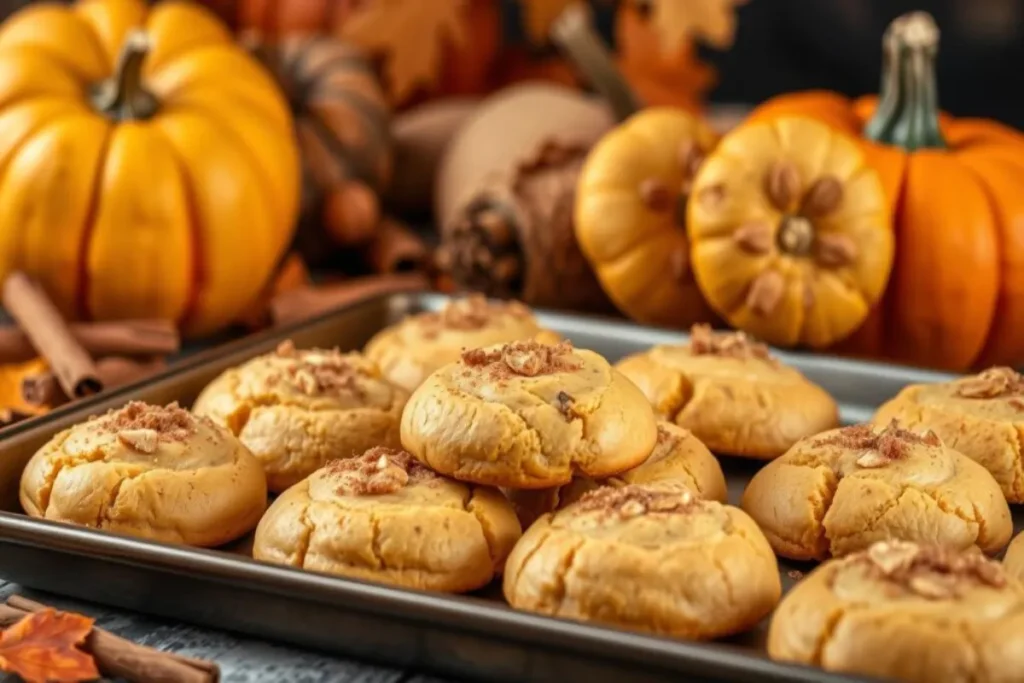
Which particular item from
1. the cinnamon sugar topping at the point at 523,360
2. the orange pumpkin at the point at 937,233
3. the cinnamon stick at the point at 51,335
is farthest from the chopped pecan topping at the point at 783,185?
the cinnamon stick at the point at 51,335

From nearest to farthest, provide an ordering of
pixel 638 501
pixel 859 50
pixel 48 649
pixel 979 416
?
pixel 48 649 → pixel 638 501 → pixel 979 416 → pixel 859 50

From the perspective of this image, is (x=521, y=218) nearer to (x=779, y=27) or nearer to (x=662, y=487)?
(x=662, y=487)

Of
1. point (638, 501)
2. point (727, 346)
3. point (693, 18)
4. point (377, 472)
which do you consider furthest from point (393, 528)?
point (693, 18)

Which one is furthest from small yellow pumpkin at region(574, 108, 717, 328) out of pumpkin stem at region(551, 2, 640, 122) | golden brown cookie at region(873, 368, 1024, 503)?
golden brown cookie at region(873, 368, 1024, 503)

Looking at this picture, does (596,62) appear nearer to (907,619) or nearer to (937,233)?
(937,233)

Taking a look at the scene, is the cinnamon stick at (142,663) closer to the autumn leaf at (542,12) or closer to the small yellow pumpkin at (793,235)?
the small yellow pumpkin at (793,235)

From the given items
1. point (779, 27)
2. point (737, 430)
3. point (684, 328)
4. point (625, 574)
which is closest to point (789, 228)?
point (684, 328)
